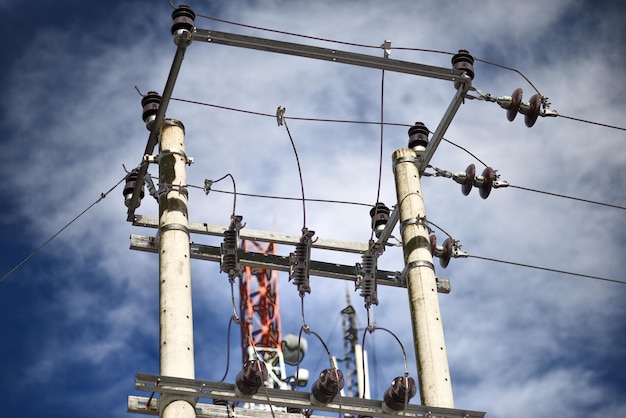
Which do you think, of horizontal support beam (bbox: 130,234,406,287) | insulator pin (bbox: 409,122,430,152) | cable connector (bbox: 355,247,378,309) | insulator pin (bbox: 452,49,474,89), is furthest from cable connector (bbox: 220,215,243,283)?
insulator pin (bbox: 452,49,474,89)

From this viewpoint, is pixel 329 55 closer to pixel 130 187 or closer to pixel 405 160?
pixel 405 160

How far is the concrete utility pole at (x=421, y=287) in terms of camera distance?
42.4 ft

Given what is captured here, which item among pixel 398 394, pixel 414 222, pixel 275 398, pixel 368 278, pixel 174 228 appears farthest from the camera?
pixel 368 278

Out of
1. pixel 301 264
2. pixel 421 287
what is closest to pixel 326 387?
pixel 421 287

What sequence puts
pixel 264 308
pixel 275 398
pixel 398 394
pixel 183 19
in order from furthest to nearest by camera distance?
pixel 264 308 → pixel 183 19 → pixel 398 394 → pixel 275 398

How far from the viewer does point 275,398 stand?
1180 cm

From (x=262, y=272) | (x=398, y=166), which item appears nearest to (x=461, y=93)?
(x=398, y=166)

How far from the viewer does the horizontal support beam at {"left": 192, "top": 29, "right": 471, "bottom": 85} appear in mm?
13484

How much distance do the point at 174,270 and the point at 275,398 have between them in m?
1.84

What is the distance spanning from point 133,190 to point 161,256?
1735 millimetres

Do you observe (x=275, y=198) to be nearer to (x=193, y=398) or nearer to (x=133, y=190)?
(x=133, y=190)

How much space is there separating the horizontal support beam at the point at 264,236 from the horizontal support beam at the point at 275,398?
9.49 feet

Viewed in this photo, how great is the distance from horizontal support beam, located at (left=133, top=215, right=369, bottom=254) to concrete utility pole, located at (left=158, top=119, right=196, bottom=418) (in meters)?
1.00

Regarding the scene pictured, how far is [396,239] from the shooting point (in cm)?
1500
